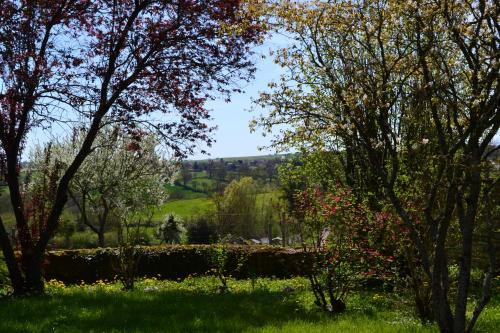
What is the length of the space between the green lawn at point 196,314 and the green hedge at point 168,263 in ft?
21.4

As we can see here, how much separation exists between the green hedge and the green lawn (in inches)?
256

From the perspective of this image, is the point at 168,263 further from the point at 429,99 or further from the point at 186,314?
the point at 429,99

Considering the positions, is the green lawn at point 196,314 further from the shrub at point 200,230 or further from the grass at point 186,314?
the shrub at point 200,230

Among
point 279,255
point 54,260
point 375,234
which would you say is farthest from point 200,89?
point 54,260

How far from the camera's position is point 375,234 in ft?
29.8

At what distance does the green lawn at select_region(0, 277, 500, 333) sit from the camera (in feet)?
22.6

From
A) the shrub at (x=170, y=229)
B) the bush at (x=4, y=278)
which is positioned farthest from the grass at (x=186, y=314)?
the shrub at (x=170, y=229)

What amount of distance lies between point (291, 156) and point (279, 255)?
4002 millimetres

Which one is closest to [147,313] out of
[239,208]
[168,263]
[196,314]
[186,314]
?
[186,314]

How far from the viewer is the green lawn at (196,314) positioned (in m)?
6.90

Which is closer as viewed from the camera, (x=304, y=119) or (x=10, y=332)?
(x=304, y=119)

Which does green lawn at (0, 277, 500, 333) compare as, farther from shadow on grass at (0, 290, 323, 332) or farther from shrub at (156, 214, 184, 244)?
shrub at (156, 214, 184, 244)

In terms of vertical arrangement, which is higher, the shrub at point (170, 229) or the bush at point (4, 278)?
the bush at point (4, 278)

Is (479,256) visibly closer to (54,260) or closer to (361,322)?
(361,322)
